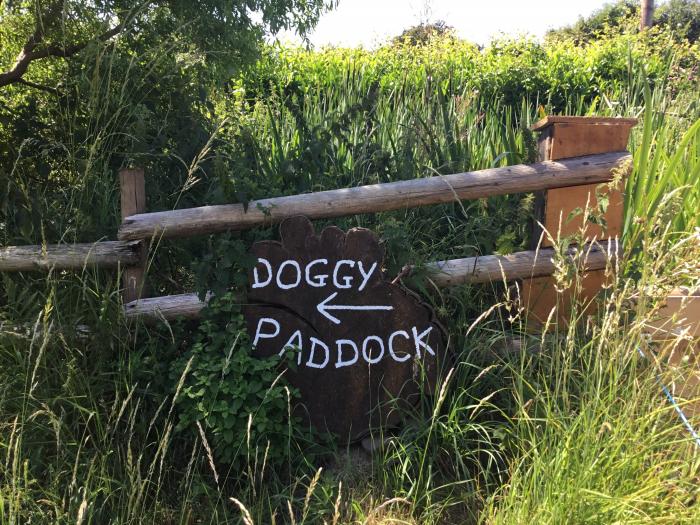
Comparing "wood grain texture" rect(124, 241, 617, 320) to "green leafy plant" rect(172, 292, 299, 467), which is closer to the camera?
"green leafy plant" rect(172, 292, 299, 467)

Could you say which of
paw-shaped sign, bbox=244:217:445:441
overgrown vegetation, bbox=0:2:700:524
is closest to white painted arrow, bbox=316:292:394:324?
paw-shaped sign, bbox=244:217:445:441

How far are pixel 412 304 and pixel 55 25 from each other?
2637 mm

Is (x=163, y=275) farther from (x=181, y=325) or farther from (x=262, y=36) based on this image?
(x=262, y=36)

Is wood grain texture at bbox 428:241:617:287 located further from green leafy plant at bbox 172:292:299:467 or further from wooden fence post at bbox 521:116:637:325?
green leafy plant at bbox 172:292:299:467

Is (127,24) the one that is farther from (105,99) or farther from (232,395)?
(232,395)

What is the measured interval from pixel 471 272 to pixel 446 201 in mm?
354

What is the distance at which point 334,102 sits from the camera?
17.7 ft

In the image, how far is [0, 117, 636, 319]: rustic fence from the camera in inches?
116

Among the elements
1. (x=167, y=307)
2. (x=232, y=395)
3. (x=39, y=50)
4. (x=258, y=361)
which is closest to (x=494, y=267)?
(x=258, y=361)

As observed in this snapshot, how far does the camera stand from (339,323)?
9.59 feet

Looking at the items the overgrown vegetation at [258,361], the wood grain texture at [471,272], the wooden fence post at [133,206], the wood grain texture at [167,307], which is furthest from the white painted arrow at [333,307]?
the wooden fence post at [133,206]

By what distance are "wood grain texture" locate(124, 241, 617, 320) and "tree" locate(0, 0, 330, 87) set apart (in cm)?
156

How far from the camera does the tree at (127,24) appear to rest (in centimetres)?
365

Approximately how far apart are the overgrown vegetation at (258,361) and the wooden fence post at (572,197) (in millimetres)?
130
